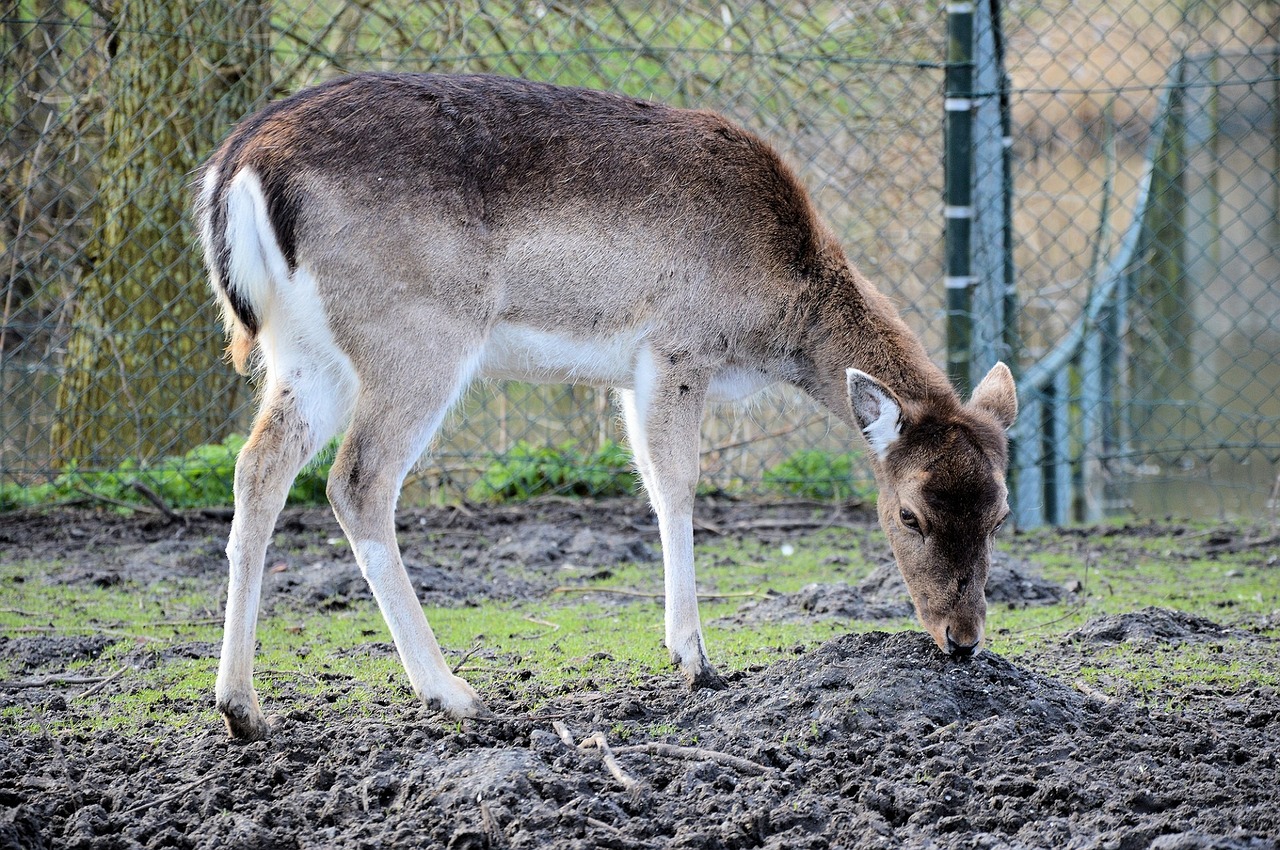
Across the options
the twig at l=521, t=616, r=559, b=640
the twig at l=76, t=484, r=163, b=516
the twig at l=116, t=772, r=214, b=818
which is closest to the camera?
the twig at l=116, t=772, r=214, b=818

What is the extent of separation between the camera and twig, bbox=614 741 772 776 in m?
3.32

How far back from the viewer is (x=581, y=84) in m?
9.18

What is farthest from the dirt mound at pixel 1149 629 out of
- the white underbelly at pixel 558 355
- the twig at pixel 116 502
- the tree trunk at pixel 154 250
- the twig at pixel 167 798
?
the tree trunk at pixel 154 250

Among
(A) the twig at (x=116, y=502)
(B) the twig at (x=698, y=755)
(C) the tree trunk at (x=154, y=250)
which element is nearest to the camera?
(B) the twig at (x=698, y=755)

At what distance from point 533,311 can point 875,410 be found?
1.23 meters

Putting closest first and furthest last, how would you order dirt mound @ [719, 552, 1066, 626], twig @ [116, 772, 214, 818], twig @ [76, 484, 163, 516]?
twig @ [116, 772, 214, 818] < dirt mound @ [719, 552, 1066, 626] < twig @ [76, 484, 163, 516]

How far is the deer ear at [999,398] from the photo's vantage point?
4.70m

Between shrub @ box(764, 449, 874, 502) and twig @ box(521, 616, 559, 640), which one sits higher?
twig @ box(521, 616, 559, 640)

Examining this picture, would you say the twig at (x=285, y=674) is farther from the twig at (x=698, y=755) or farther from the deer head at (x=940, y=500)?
the deer head at (x=940, y=500)

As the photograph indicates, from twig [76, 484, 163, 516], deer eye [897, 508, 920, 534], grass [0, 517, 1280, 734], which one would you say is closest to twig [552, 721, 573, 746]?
grass [0, 517, 1280, 734]

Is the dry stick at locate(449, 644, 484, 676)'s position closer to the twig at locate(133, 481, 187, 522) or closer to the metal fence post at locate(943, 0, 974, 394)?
the twig at locate(133, 481, 187, 522)

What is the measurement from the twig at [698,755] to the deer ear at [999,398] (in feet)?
6.15

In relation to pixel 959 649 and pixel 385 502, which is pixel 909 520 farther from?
pixel 385 502

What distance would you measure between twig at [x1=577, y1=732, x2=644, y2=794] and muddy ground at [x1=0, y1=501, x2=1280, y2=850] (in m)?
0.02
